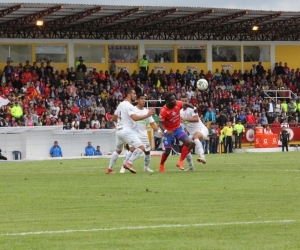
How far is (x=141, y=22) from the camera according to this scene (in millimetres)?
57188

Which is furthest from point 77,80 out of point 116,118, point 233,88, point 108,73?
point 116,118

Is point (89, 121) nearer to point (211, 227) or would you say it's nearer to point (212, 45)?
point (212, 45)

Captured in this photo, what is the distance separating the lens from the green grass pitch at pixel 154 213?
9594mm

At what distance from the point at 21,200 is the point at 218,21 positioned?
45.9 m

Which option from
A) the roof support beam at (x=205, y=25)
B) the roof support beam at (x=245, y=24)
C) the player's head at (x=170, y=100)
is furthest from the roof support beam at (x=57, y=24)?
the player's head at (x=170, y=100)

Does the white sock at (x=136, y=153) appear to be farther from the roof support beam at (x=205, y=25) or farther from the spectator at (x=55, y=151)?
the roof support beam at (x=205, y=25)

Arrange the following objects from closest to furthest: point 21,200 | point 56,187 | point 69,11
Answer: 1. point 21,200
2. point 56,187
3. point 69,11

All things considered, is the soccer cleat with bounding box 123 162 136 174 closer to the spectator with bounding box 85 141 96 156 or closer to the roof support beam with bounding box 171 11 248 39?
the spectator with bounding box 85 141 96 156

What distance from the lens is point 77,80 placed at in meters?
53.7

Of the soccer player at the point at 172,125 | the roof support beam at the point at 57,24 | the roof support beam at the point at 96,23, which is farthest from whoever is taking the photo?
the roof support beam at the point at 96,23

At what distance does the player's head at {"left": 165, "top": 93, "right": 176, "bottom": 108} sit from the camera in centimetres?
2158

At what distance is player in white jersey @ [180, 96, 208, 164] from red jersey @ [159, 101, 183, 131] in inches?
A: 51.2

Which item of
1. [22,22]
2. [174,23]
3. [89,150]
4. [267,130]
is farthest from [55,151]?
[174,23]

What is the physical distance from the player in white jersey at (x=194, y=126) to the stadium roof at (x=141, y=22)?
85.5 feet
